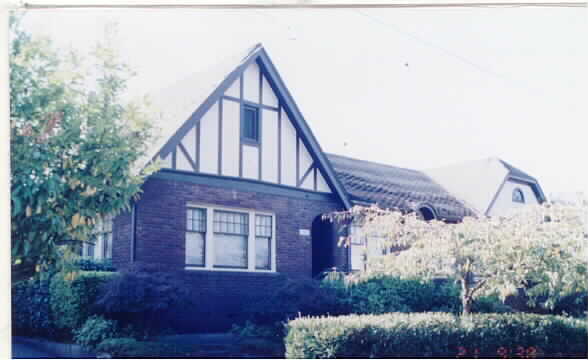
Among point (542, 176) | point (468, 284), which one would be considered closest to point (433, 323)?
point (468, 284)

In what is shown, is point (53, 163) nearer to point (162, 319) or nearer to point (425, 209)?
point (162, 319)

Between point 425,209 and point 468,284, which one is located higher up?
point 425,209

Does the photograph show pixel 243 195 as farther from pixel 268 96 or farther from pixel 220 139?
pixel 268 96

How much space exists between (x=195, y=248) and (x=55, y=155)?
4.06 m

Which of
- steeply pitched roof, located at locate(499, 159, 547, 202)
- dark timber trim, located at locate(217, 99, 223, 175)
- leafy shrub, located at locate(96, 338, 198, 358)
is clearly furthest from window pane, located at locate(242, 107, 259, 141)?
steeply pitched roof, located at locate(499, 159, 547, 202)

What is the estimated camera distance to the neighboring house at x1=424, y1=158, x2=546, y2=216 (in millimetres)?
12758

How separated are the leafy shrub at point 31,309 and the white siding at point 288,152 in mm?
5031

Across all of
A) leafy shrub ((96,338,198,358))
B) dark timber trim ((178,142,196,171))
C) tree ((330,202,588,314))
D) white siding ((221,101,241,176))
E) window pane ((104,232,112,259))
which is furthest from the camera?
white siding ((221,101,241,176))

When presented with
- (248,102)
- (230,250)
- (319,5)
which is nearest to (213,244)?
(230,250)

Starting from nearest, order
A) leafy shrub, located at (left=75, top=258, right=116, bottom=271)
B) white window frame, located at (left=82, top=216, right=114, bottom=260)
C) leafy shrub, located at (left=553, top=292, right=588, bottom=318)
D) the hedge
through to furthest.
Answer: white window frame, located at (left=82, top=216, right=114, bottom=260) → the hedge → leafy shrub, located at (left=75, top=258, right=116, bottom=271) → leafy shrub, located at (left=553, top=292, right=588, bottom=318)

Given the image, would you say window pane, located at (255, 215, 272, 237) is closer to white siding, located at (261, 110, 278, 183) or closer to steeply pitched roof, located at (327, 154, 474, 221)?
white siding, located at (261, 110, 278, 183)

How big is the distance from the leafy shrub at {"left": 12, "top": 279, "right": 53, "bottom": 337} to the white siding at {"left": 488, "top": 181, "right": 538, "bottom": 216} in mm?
7380

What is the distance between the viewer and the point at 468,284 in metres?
11.7

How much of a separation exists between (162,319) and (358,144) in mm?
4695
